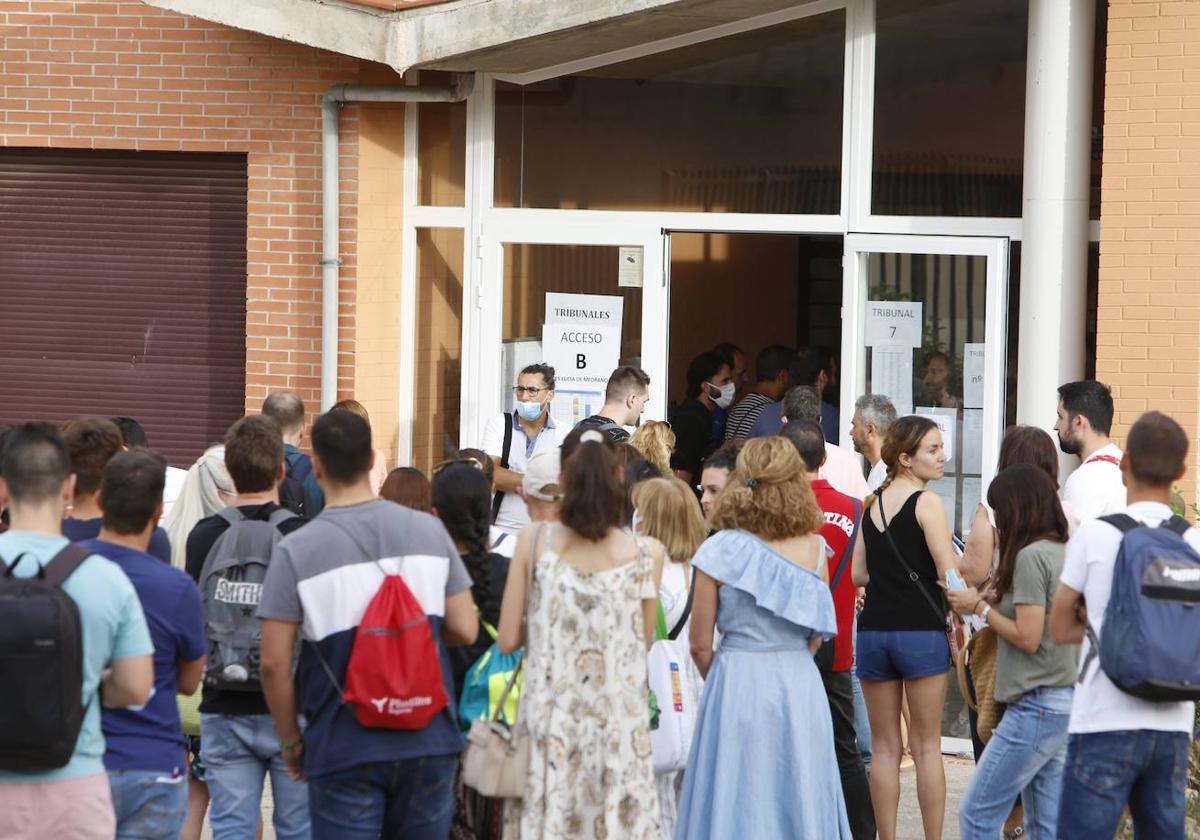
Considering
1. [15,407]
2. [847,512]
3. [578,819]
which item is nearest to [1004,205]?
[847,512]

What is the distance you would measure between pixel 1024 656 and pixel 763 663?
3.21 feet

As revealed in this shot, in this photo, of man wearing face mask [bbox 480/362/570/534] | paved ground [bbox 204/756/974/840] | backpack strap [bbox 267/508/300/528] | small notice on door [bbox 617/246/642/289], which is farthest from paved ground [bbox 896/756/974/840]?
small notice on door [bbox 617/246/642/289]

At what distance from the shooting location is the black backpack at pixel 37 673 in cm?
411

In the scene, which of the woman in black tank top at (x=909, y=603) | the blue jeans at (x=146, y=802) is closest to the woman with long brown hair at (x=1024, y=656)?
the woman in black tank top at (x=909, y=603)

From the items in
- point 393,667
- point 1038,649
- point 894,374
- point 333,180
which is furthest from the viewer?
point 333,180

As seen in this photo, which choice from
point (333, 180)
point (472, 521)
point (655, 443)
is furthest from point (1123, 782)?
point (333, 180)

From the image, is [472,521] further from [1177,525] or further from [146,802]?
[1177,525]

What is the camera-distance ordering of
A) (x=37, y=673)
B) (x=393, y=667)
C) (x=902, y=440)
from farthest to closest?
(x=902, y=440), (x=393, y=667), (x=37, y=673)

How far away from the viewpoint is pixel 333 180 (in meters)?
10.3

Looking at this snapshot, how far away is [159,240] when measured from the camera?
36.1ft

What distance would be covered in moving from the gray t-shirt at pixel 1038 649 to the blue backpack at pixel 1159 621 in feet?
2.59

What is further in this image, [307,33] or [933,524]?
[307,33]

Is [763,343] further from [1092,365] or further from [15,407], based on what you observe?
[15,407]

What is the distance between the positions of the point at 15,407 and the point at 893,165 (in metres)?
6.13
